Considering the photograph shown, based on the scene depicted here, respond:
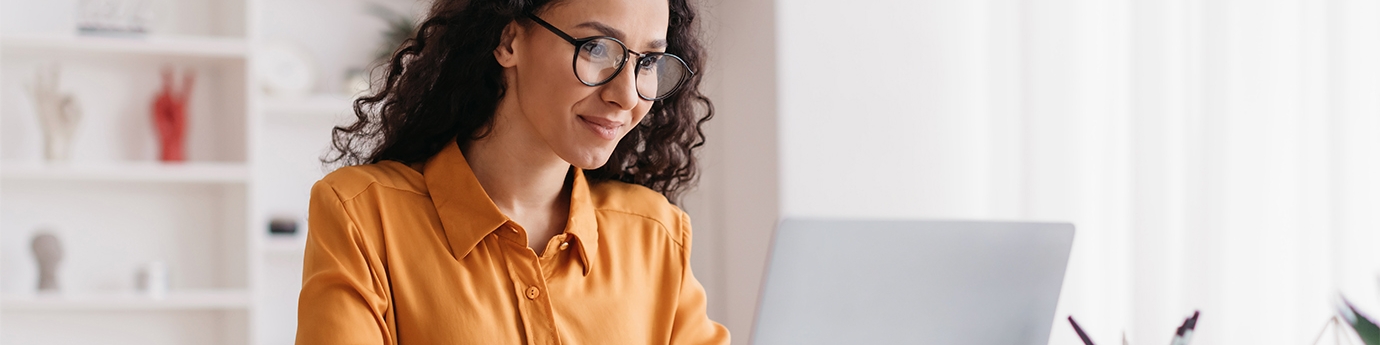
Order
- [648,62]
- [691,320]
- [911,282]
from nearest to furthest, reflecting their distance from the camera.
Result: [911,282] < [648,62] < [691,320]

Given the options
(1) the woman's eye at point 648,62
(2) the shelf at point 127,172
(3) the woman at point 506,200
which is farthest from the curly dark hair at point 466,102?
(2) the shelf at point 127,172

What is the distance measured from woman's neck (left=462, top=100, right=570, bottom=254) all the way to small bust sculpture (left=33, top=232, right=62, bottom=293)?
2257 mm

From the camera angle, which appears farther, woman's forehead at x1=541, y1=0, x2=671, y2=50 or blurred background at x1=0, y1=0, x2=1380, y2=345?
blurred background at x1=0, y1=0, x2=1380, y2=345

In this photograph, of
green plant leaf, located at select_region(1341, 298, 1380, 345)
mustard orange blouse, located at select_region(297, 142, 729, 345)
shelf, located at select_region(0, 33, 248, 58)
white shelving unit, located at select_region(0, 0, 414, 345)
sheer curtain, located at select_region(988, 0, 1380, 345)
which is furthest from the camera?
white shelving unit, located at select_region(0, 0, 414, 345)

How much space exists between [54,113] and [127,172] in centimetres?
26

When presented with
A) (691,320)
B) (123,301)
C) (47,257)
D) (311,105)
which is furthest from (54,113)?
(691,320)

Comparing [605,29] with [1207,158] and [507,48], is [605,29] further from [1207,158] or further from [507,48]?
[1207,158]

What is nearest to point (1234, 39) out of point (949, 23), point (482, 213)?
point (949, 23)

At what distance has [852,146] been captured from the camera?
2537 millimetres

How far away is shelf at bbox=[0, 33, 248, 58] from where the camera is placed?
2.88 meters

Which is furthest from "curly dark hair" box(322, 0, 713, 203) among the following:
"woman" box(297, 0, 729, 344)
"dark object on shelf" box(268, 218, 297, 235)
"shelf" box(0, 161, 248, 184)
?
"dark object on shelf" box(268, 218, 297, 235)

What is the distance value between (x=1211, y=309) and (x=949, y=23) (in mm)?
959

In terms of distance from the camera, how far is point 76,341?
314cm

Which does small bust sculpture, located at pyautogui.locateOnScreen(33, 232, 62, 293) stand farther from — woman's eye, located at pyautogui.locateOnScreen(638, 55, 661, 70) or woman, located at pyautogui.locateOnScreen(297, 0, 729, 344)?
woman's eye, located at pyautogui.locateOnScreen(638, 55, 661, 70)
